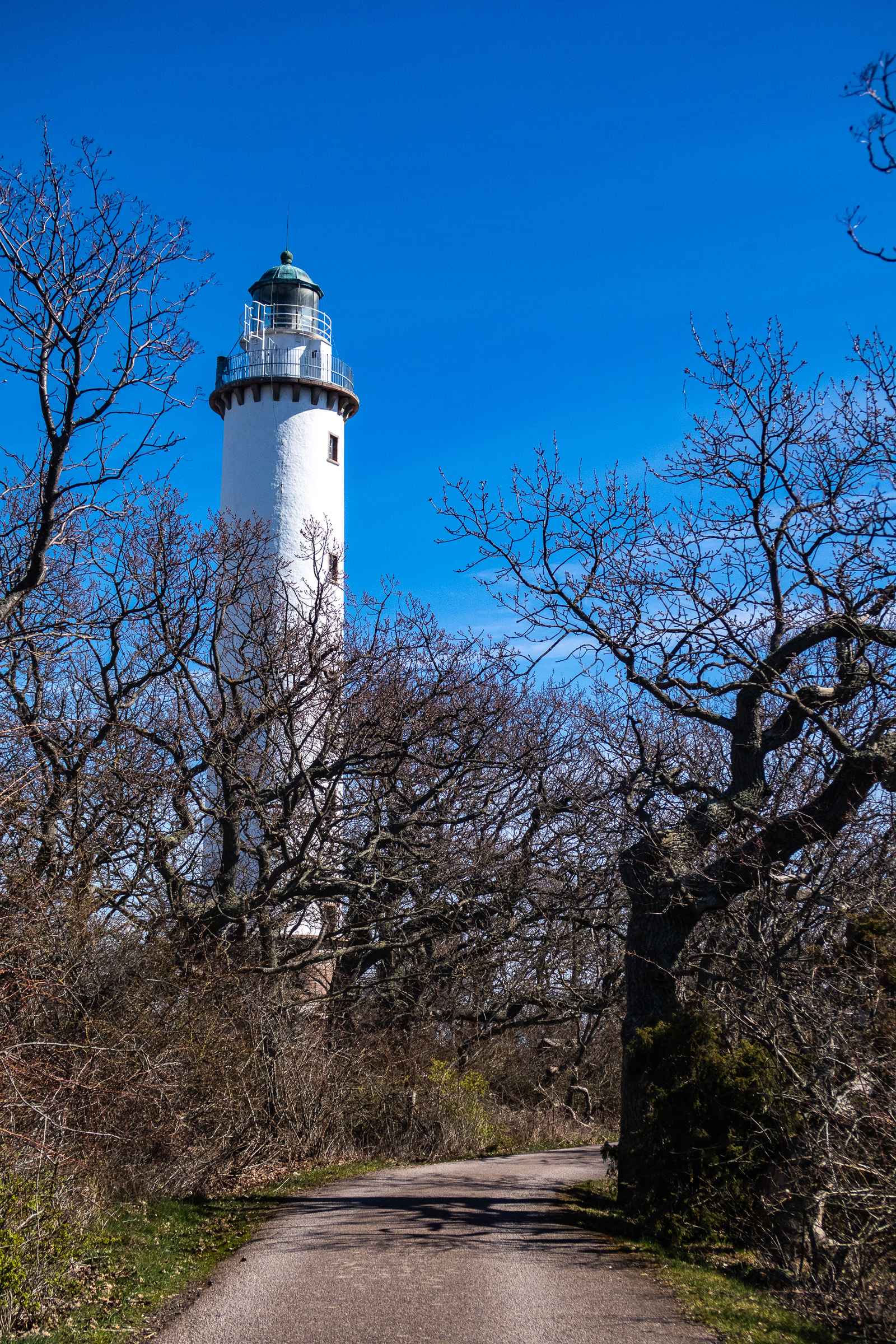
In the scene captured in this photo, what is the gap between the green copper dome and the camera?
103 feet

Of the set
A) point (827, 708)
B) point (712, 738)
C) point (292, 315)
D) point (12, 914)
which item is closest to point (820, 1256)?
point (827, 708)

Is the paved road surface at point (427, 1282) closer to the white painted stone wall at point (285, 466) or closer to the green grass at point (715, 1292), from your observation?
the green grass at point (715, 1292)

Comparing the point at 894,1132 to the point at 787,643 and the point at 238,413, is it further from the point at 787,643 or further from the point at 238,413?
the point at 238,413

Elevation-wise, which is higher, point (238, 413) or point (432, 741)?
point (238, 413)

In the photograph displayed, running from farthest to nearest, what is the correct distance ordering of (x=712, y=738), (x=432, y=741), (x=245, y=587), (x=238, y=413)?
(x=238, y=413), (x=712, y=738), (x=432, y=741), (x=245, y=587)

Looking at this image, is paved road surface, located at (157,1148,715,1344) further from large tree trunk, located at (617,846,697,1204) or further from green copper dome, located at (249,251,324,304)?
green copper dome, located at (249,251,324,304)

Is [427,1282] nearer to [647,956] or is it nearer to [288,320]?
[647,956]

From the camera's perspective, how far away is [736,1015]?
9242 mm

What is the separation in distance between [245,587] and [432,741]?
175 inches

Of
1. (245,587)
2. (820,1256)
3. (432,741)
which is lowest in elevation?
A: (820,1256)

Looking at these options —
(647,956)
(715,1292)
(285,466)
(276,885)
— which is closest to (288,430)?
(285,466)

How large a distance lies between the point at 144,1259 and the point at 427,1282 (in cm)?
241

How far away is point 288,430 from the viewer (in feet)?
92.8

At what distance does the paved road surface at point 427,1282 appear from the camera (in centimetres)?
700
